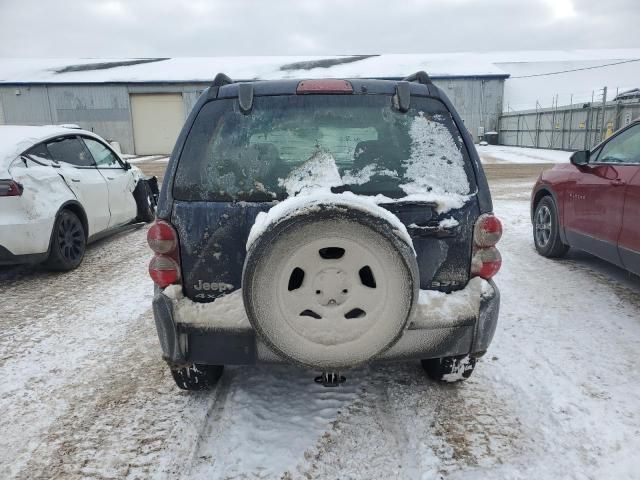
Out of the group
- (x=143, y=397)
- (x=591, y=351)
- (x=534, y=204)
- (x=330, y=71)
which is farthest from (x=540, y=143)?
(x=143, y=397)

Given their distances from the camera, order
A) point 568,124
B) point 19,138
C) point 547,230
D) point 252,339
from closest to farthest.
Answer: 1. point 252,339
2. point 19,138
3. point 547,230
4. point 568,124

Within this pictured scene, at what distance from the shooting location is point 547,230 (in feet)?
19.1

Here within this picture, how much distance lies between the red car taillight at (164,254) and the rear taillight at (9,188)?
123 inches

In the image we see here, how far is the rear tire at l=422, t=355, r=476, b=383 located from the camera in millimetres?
2828

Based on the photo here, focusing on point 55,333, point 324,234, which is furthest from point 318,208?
point 55,333

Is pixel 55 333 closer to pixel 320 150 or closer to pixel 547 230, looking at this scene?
pixel 320 150

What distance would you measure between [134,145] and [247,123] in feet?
103

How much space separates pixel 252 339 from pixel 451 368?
128cm

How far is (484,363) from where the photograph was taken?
129 inches

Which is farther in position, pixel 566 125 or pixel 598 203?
pixel 566 125

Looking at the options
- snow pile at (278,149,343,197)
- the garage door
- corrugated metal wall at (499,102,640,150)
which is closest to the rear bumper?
snow pile at (278,149,343,197)

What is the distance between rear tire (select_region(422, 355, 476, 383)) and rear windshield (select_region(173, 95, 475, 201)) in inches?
40.9

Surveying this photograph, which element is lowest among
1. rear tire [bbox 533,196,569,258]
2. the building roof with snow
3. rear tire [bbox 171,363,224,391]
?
rear tire [bbox 171,363,224,391]

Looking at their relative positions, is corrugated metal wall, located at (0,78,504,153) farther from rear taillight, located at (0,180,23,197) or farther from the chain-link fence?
rear taillight, located at (0,180,23,197)
